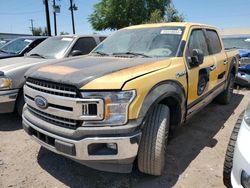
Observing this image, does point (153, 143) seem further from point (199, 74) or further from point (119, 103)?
point (199, 74)

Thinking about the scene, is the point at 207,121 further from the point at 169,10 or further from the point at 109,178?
the point at 169,10

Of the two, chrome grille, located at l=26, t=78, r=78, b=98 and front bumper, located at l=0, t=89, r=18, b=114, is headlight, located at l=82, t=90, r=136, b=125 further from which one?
front bumper, located at l=0, t=89, r=18, b=114

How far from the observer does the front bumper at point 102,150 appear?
8.10ft

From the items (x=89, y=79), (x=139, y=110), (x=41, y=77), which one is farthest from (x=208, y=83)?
(x=41, y=77)

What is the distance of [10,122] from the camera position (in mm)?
5016

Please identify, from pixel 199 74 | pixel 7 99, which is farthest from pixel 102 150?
pixel 7 99

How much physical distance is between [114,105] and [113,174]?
44.4 inches

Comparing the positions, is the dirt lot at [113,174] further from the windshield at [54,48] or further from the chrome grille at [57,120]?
the windshield at [54,48]

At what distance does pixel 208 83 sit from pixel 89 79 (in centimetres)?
243

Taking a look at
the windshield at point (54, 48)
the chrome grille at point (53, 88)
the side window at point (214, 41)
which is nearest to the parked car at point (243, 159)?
the chrome grille at point (53, 88)

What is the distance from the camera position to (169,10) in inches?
1069

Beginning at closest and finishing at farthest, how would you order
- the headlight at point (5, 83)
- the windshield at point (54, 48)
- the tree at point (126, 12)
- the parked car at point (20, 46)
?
1. the headlight at point (5, 83)
2. the windshield at point (54, 48)
3. the parked car at point (20, 46)
4. the tree at point (126, 12)

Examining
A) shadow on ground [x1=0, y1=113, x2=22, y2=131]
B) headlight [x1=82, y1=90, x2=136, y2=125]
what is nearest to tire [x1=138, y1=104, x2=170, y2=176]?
headlight [x1=82, y1=90, x2=136, y2=125]

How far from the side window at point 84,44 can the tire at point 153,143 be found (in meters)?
3.49
